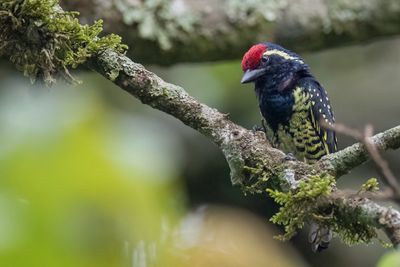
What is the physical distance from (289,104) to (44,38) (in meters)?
1.70

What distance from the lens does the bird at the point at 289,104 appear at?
3453 mm

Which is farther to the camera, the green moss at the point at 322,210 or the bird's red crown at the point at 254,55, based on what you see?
the bird's red crown at the point at 254,55

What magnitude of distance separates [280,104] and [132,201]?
2.73 metres

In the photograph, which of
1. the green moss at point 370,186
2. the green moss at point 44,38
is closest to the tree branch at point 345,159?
the green moss at point 370,186

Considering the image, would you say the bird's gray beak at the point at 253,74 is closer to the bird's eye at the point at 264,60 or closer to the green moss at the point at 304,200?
the bird's eye at the point at 264,60

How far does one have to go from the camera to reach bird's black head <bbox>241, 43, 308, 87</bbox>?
3514 millimetres

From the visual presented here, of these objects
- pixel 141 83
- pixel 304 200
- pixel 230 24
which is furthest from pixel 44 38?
pixel 230 24

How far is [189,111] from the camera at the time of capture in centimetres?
212

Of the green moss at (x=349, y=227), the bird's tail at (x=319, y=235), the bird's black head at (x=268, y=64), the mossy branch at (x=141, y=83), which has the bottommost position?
the bird's tail at (x=319, y=235)

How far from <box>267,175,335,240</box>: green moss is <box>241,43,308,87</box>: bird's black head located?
1.72 m

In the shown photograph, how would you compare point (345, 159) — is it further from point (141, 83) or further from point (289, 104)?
point (289, 104)

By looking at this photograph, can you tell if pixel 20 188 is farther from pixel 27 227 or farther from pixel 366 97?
pixel 366 97

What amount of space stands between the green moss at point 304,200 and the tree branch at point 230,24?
197 centimetres

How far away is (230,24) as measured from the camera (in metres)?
3.78
